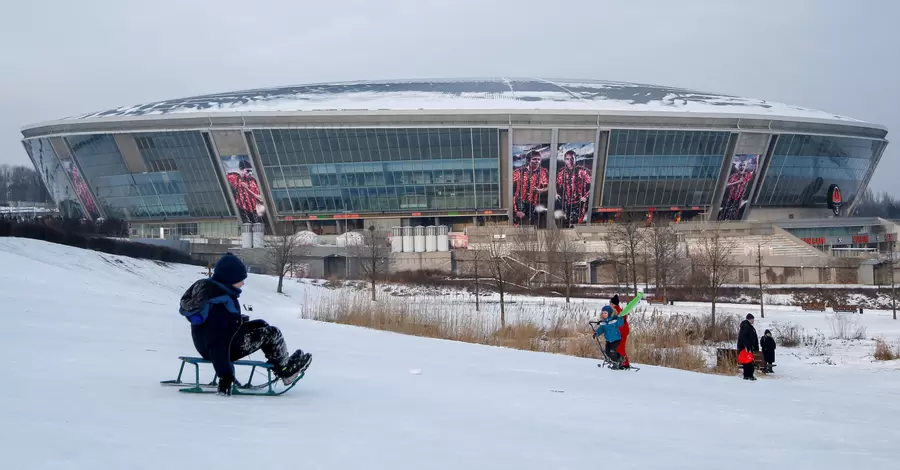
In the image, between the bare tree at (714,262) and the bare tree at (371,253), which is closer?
the bare tree at (714,262)

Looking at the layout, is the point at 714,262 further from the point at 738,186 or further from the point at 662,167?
the point at 738,186

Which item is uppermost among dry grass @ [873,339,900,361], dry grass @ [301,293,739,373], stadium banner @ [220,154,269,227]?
stadium banner @ [220,154,269,227]

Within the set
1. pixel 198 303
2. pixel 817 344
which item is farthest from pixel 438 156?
pixel 198 303

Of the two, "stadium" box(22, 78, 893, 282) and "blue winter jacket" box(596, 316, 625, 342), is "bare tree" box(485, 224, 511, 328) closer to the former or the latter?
"stadium" box(22, 78, 893, 282)

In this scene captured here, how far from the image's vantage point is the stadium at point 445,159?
60.8 meters

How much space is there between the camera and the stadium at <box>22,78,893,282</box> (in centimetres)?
6078

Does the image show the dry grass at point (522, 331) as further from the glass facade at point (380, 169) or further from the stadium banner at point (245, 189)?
the stadium banner at point (245, 189)

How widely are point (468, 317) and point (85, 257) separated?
12.0 m

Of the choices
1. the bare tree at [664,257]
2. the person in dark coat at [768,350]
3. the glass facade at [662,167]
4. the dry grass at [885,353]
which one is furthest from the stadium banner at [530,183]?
the person in dark coat at [768,350]

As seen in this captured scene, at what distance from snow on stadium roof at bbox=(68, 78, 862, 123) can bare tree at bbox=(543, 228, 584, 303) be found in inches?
415

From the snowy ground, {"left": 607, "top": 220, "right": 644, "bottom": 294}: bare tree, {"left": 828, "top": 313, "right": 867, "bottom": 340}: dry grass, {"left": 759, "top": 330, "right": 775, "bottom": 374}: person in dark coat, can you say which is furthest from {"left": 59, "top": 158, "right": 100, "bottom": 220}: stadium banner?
{"left": 759, "top": 330, "right": 775, "bottom": 374}: person in dark coat

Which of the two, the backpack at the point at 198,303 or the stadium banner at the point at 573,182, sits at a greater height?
the stadium banner at the point at 573,182

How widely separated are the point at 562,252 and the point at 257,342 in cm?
4134

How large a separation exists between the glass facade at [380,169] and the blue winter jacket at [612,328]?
48922 millimetres
